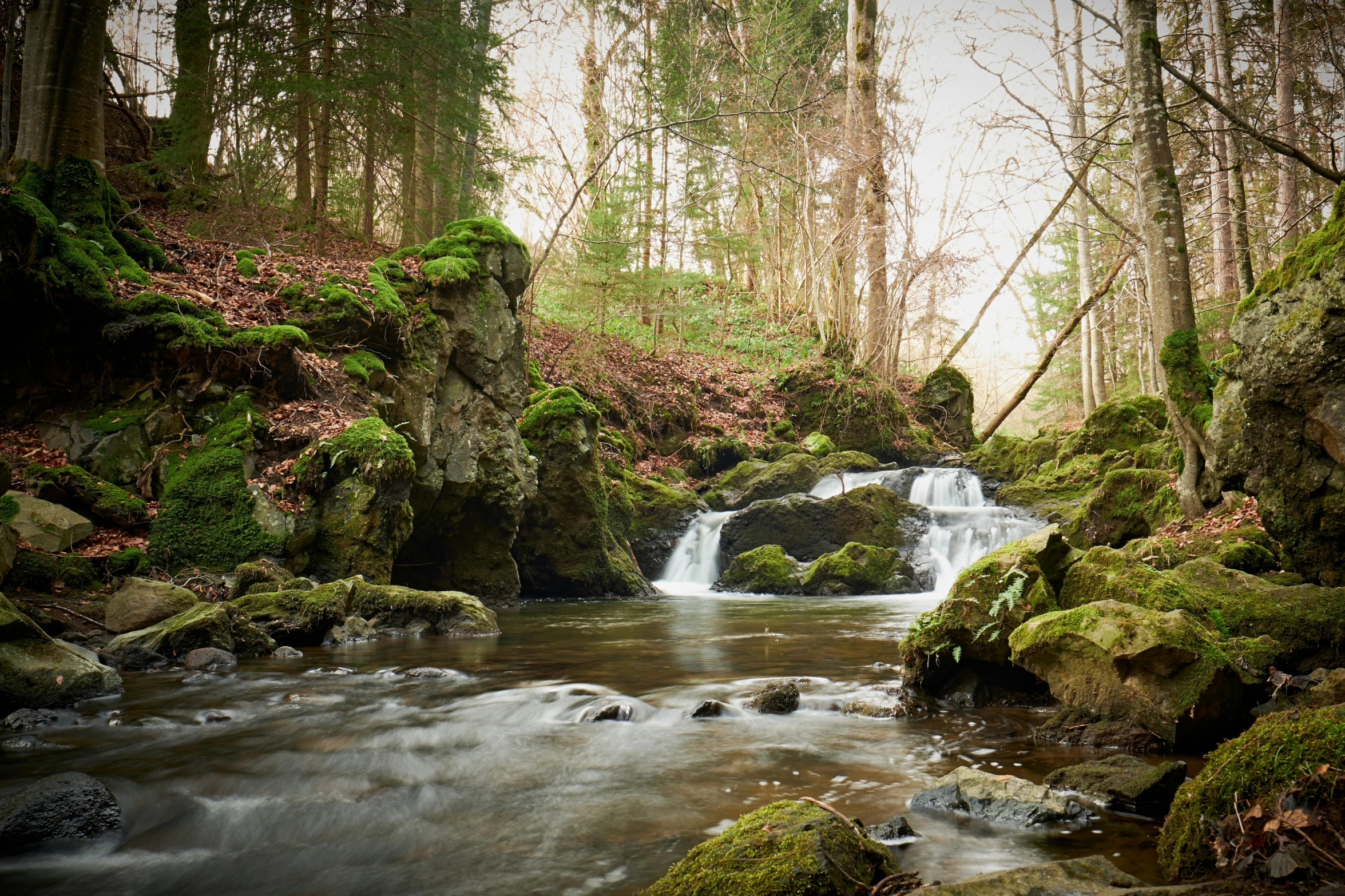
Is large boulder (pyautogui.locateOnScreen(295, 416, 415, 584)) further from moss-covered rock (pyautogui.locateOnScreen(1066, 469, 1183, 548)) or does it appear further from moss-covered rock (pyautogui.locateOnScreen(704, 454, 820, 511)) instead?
moss-covered rock (pyautogui.locateOnScreen(1066, 469, 1183, 548))

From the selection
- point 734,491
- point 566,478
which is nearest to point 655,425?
point 734,491

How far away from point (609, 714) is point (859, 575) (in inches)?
337

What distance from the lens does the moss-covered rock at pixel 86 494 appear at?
24.3 feet

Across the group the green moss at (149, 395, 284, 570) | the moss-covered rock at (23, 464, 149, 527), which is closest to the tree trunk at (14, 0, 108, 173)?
the moss-covered rock at (23, 464, 149, 527)

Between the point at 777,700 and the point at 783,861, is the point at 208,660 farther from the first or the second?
the point at 783,861

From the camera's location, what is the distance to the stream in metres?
3.00

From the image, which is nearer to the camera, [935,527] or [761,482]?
[935,527]

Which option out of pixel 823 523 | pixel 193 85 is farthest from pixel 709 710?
pixel 193 85

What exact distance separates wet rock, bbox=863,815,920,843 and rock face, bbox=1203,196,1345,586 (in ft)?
12.1

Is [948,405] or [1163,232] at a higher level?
[948,405]

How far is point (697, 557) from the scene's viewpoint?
14812mm

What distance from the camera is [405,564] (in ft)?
38.0

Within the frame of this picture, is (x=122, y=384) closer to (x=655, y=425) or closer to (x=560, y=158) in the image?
(x=560, y=158)

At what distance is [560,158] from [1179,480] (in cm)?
1329
